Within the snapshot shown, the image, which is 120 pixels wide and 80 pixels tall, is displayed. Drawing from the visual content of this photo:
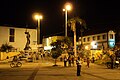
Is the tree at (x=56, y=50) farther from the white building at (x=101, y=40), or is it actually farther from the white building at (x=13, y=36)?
the white building at (x=101, y=40)

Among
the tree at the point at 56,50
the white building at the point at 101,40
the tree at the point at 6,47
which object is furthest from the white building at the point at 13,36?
the tree at the point at 56,50

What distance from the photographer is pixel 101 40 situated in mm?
79125

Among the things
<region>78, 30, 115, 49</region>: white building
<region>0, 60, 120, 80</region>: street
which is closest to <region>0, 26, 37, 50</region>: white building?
<region>78, 30, 115, 49</region>: white building

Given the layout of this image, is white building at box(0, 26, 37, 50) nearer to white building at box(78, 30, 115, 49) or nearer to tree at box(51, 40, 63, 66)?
white building at box(78, 30, 115, 49)

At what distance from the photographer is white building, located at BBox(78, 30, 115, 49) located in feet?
250

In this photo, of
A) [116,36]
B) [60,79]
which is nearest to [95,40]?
[116,36]

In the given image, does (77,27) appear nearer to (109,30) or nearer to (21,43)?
(21,43)

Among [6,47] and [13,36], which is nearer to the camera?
[6,47]

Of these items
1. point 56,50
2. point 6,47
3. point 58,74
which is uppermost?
point 6,47

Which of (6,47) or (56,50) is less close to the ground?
(6,47)

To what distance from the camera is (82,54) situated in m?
44.8

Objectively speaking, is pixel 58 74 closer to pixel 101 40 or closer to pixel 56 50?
pixel 56 50

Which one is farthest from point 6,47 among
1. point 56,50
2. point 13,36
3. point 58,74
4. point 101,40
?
point 58,74

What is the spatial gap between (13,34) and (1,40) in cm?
322
